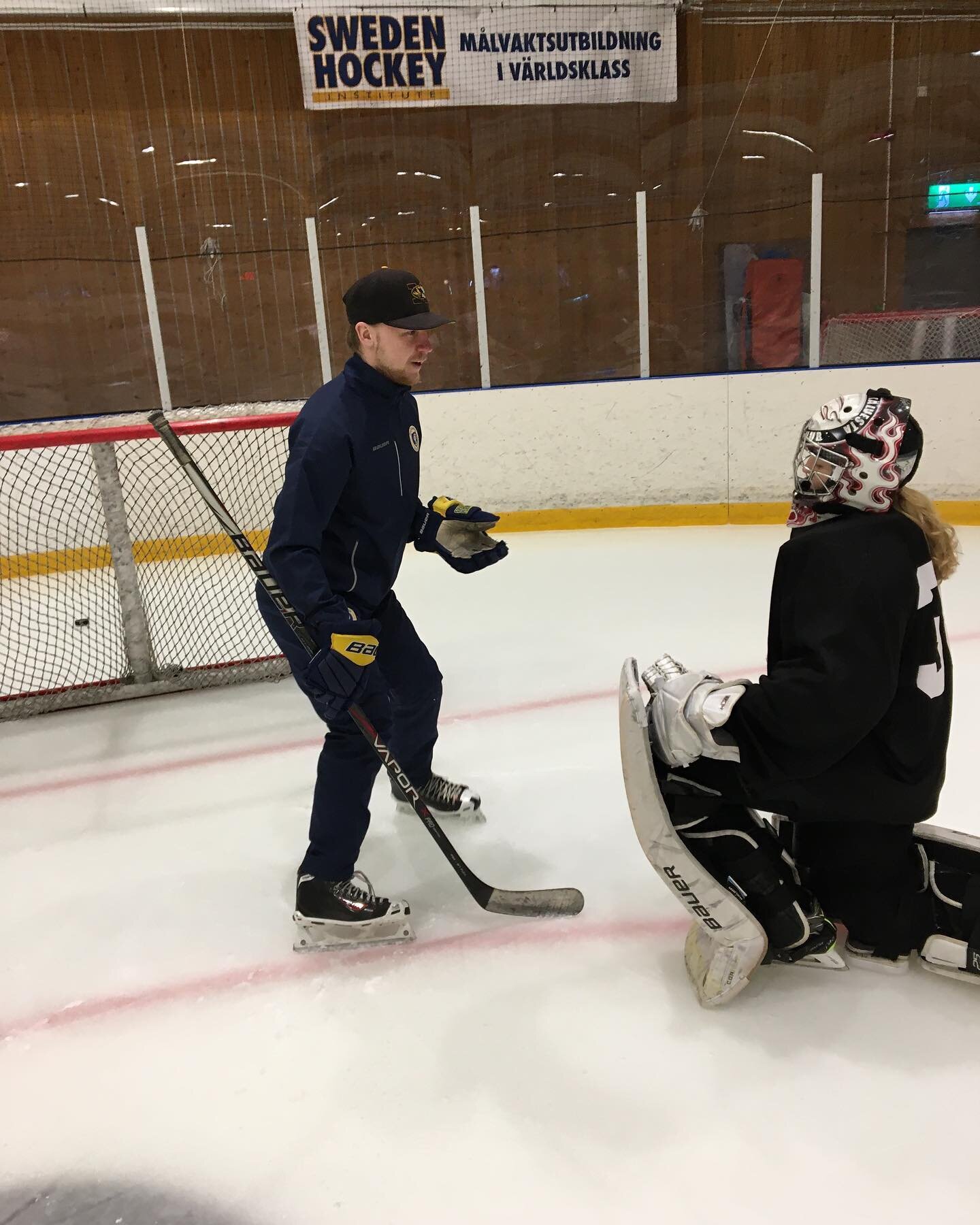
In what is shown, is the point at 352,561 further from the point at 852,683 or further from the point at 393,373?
the point at 852,683

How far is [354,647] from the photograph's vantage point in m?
1.55

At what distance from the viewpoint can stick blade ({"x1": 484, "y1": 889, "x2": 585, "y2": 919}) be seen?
71.9 inches

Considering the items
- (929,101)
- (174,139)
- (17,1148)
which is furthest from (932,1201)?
(174,139)

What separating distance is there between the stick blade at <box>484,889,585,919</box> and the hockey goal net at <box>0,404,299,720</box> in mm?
1692

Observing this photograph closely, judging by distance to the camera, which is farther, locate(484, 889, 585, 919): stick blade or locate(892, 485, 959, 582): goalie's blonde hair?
locate(484, 889, 585, 919): stick blade

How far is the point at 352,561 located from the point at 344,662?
0.29 m

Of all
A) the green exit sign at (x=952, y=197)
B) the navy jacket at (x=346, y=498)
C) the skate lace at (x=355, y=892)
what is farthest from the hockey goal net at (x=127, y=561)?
the green exit sign at (x=952, y=197)

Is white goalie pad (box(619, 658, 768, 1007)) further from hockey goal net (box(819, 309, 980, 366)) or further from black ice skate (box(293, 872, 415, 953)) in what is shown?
hockey goal net (box(819, 309, 980, 366))

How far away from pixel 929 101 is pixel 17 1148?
6.62 metres

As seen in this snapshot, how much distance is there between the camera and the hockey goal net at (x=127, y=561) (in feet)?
10.3

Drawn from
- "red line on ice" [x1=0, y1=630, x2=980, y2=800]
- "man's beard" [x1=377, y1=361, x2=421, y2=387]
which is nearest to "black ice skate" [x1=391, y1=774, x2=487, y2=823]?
"red line on ice" [x1=0, y1=630, x2=980, y2=800]

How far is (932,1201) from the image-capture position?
1192 mm

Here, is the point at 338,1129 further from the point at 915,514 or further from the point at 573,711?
the point at 573,711

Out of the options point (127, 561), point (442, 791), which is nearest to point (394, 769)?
point (442, 791)
